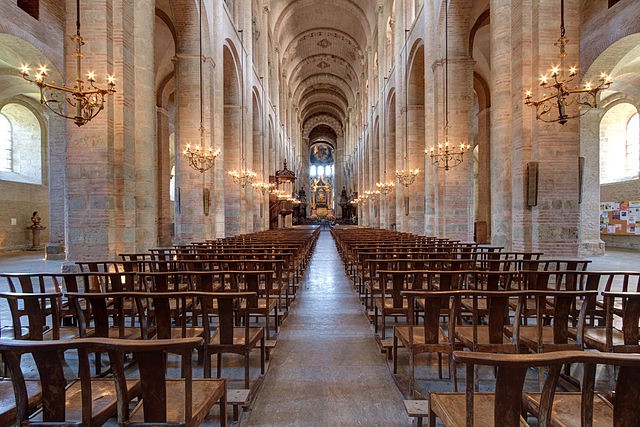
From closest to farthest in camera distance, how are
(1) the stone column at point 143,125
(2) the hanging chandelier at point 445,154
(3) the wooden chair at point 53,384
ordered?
(3) the wooden chair at point 53,384 < (1) the stone column at point 143,125 < (2) the hanging chandelier at point 445,154

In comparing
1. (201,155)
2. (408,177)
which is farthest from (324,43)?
(201,155)

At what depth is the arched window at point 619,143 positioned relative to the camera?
18.9 meters

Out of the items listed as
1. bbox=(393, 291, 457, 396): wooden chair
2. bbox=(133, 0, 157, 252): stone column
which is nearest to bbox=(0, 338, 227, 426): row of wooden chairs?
bbox=(393, 291, 457, 396): wooden chair

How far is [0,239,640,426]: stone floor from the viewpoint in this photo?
299cm

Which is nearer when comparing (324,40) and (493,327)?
(493,327)

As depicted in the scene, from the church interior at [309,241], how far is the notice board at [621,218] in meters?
0.11

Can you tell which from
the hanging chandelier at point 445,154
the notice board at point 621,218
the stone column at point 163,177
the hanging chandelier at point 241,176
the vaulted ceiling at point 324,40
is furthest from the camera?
the vaulted ceiling at point 324,40

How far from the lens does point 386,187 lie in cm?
2423

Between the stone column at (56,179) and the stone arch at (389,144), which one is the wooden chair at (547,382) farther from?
the stone arch at (389,144)

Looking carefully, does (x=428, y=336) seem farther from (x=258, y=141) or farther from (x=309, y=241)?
(x=258, y=141)

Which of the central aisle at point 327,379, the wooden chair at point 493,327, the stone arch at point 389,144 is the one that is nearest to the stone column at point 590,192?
the stone arch at point 389,144

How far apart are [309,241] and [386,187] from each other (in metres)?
11.9

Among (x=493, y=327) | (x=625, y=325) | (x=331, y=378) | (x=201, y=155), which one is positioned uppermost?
(x=201, y=155)

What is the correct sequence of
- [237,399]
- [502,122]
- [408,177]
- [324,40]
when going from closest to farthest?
[237,399], [502,122], [408,177], [324,40]
